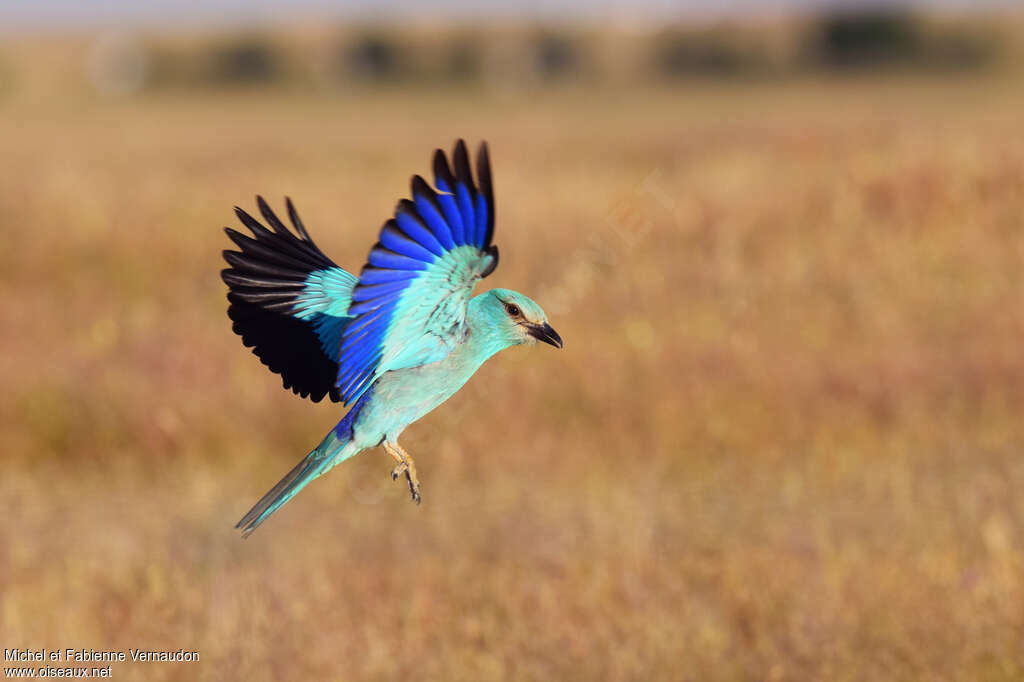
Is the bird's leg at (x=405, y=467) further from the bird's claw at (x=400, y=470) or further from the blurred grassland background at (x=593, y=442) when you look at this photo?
the blurred grassland background at (x=593, y=442)

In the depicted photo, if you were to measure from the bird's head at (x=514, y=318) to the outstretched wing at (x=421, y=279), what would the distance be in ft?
0.15

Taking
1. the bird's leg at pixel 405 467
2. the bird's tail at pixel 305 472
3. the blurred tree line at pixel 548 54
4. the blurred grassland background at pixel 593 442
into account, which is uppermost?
the bird's leg at pixel 405 467

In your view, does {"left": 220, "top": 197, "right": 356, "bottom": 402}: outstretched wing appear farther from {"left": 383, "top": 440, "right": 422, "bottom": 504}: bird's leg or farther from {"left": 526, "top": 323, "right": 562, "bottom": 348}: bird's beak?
{"left": 526, "top": 323, "right": 562, "bottom": 348}: bird's beak

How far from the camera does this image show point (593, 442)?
30.7 feet

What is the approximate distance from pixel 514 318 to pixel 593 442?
7.38 meters

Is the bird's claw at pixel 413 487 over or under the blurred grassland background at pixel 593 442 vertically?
over

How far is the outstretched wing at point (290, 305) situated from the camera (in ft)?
7.06

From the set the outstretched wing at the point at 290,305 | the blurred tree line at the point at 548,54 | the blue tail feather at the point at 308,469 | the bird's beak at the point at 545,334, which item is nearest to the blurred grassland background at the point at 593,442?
the blue tail feather at the point at 308,469

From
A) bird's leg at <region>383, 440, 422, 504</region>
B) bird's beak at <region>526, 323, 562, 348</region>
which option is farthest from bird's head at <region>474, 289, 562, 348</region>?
bird's leg at <region>383, 440, 422, 504</region>

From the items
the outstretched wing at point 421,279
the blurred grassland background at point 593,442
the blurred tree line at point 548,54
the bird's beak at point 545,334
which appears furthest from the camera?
the blurred tree line at point 548,54

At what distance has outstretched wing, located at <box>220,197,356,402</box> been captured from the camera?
2.15m

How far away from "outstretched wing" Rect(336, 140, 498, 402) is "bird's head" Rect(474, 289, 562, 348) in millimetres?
44

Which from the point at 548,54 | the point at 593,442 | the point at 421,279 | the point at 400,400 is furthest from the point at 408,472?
the point at 548,54

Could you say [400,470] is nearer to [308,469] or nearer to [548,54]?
[308,469]
